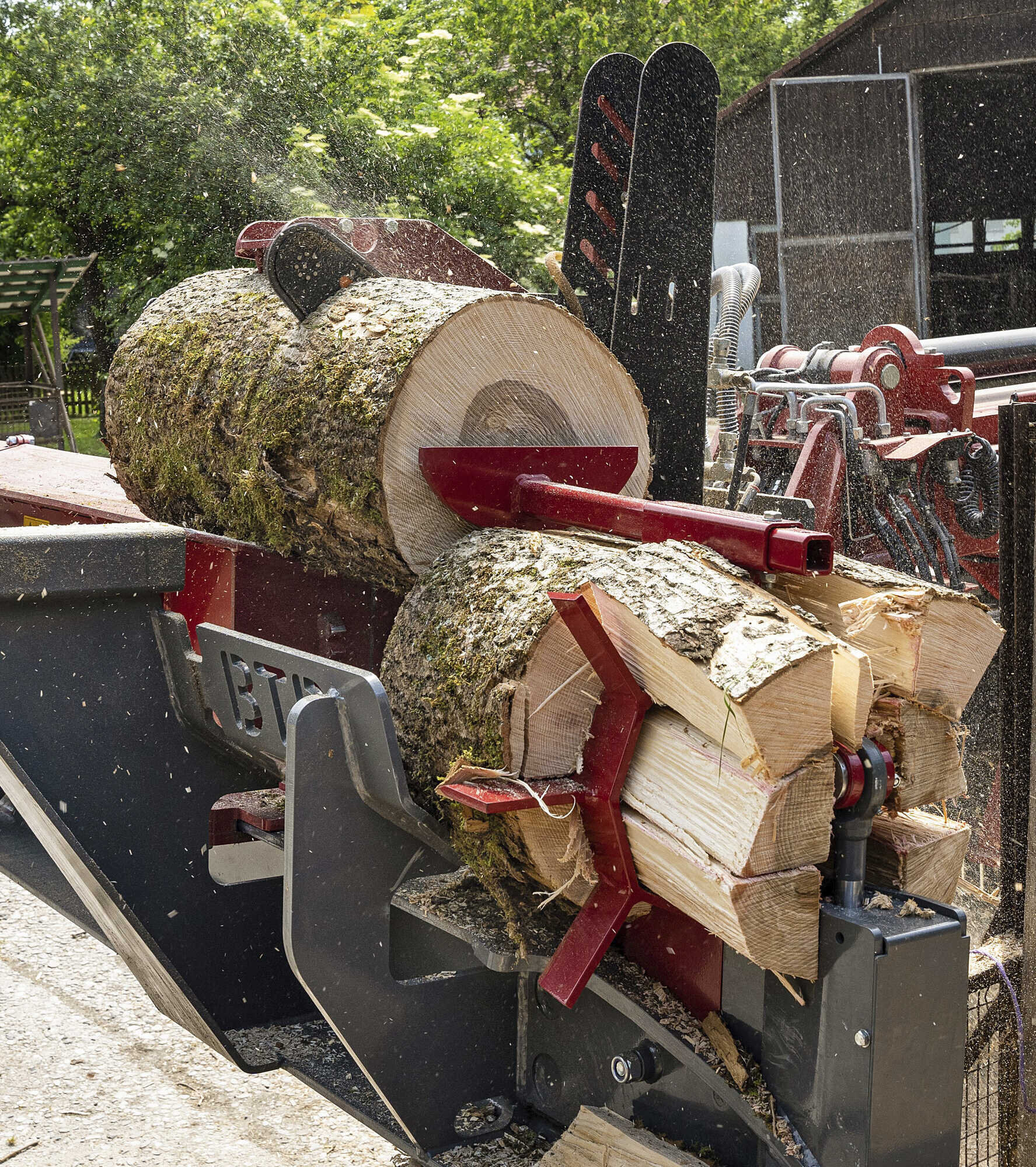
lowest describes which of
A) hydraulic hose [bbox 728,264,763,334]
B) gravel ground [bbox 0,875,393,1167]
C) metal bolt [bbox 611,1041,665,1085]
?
gravel ground [bbox 0,875,393,1167]

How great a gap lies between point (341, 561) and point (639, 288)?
114cm

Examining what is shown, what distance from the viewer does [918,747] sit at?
190cm

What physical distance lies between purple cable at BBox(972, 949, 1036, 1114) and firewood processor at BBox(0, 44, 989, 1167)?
0.44 metres

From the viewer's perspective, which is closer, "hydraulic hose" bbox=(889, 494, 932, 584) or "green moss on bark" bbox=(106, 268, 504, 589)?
"green moss on bark" bbox=(106, 268, 504, 589)

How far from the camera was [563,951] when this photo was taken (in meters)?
1.89

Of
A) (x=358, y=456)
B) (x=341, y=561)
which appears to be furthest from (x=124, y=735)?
(x=358, y=456)

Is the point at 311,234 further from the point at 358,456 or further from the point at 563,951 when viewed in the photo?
the point at 563,951

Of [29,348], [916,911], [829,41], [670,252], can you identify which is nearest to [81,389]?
→ [29,348]

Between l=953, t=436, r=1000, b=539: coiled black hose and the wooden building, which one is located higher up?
the wooden building

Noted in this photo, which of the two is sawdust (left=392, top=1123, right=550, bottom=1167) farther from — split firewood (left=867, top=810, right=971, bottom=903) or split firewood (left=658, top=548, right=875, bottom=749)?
split firewood (left=658, top=548, right=875, bottom=749)

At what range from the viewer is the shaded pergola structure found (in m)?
11.1

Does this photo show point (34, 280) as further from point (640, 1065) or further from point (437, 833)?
point (640, 1065)

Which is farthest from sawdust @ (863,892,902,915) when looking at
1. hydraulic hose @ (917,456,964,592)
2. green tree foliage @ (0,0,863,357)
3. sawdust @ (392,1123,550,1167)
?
green tree foliage @ (0,0,863,357)

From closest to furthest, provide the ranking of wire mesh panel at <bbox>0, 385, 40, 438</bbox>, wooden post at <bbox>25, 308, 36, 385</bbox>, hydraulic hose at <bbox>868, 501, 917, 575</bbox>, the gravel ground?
the gravel ground, hydraulic hose at <bbox>868, 501, 917, 575</bbox>, wire mesh panel at <bbox>0, 385, 40, 438</bbox>, wooden post at <bbox>25, 308, 36, 385</bbox>
